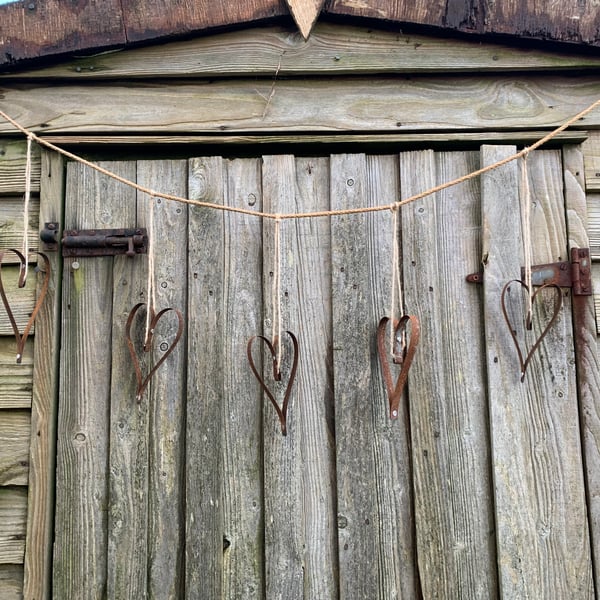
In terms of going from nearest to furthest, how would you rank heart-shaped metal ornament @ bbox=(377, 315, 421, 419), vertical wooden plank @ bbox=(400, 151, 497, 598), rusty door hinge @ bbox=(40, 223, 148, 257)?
heart-shaped metal ornament @ bbox=(377, 315, 421, 419), vertical wooden plank @ bbox=(400, 151, 497, 598), rusty door hinge @ bbox=(40, 223, 148, 257)

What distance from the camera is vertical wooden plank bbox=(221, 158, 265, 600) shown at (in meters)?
1.54

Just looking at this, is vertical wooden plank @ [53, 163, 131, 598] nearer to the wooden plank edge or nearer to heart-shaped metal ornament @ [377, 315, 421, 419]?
the wooden plank edge

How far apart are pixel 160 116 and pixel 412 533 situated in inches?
53.1

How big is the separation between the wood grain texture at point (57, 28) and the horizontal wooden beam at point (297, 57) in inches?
2.6

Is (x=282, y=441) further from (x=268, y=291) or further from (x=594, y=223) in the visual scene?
(x=594, y=223)

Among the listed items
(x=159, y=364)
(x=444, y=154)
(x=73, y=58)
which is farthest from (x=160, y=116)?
(x=444, y=154)

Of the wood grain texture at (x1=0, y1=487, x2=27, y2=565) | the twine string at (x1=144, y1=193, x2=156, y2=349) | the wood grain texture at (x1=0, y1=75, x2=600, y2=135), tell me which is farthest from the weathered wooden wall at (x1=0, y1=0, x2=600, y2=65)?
the wood grain texture at (x1=0, y1=487, x2=27, y2=565)

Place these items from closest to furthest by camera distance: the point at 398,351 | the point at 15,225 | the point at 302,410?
1. the point at 398,351
2. the point at 302,410
3. the point at 15,225

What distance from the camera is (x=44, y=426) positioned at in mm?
1590

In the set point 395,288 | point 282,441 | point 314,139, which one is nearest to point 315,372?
point 282,441

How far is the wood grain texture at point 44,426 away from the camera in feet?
5.10

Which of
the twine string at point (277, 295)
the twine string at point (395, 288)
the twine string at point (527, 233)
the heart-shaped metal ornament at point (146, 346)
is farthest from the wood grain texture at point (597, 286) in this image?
the heart-shaped metal ornament at point (146, 346)

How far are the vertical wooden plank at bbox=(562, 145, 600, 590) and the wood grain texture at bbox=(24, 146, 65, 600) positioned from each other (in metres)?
1.42

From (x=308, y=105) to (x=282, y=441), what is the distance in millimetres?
947
